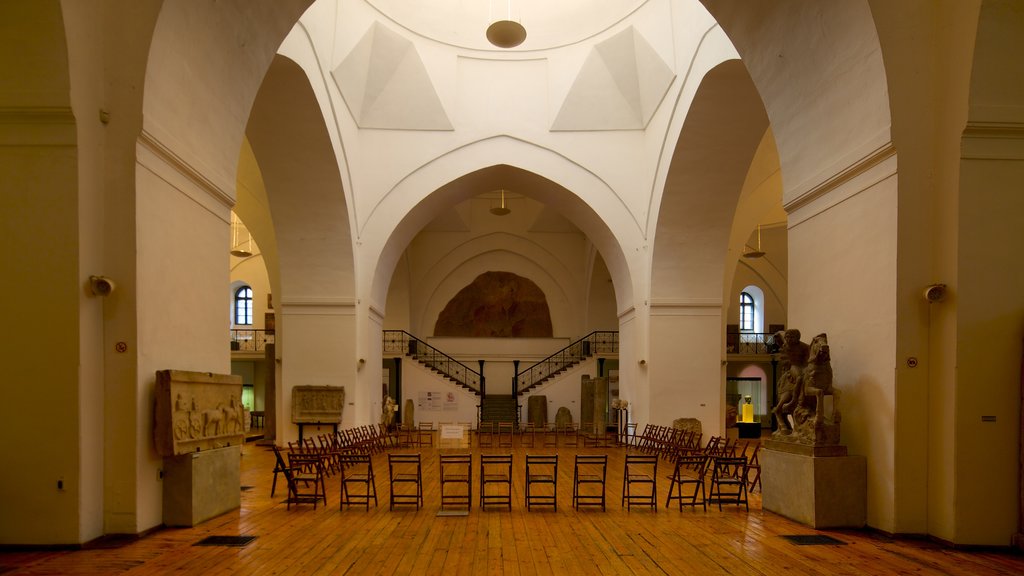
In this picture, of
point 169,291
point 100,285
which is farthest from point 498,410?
point 100,285

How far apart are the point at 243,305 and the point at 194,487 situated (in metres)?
23.1

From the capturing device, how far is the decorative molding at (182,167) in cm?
722

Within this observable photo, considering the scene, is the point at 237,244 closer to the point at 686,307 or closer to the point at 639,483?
the point at 686,307

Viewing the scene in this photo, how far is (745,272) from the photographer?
94.7 feet

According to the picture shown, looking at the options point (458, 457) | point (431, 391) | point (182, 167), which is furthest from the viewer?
point (431, 391)

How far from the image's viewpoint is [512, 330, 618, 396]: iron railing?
92.9 feet

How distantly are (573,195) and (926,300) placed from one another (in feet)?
40.0

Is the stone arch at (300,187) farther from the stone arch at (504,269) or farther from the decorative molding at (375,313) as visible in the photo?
the stone arch at (504,269)

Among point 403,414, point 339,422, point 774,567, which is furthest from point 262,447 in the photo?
point 774,567

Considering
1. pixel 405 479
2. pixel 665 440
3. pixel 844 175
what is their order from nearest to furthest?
pixel 844 175 < pixel 405 479 < pixel 665 440

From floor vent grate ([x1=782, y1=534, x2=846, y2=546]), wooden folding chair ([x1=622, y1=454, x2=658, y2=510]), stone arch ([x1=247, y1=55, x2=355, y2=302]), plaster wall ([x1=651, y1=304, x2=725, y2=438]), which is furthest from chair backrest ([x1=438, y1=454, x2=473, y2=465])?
plaster wall ([x1=651, y1=304, x2=725, y2=438])

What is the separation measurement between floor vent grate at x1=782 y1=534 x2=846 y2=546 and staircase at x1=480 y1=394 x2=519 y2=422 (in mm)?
19017

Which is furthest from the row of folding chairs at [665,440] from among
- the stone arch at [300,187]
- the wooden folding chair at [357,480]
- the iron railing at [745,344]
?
the iron railing at [745,344]

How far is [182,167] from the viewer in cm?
796
